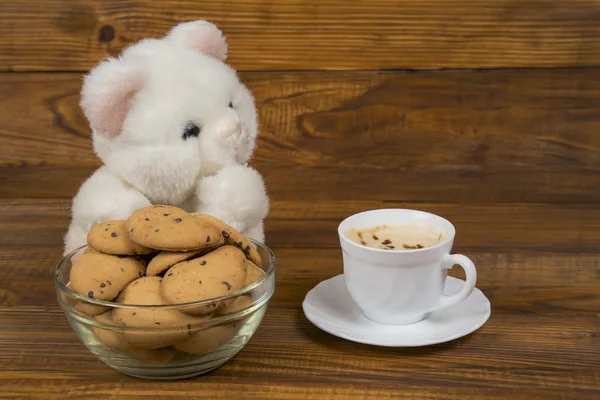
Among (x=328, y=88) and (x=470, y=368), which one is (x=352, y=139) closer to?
(x=328, y=88)

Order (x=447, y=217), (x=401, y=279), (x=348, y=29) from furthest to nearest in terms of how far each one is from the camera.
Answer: (x=348, y=29) < (x=447, y=217) < (x=401, y=279)

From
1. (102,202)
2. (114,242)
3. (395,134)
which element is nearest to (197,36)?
(102,202)

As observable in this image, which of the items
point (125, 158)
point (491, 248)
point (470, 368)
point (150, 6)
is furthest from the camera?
point (150, 6)

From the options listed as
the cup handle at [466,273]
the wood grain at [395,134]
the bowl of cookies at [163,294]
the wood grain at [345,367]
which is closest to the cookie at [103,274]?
the bowl of cookies at [163,294]

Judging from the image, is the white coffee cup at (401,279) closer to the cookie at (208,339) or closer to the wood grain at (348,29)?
the cookie at (208,339)

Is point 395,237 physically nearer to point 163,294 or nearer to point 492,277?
point 492,277

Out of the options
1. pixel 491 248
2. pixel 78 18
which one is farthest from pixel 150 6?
pixel 491 248

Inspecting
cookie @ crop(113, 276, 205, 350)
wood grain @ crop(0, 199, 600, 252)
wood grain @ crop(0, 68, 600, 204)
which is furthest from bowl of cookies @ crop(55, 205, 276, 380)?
wood grain @ crop(0, 68, 600, 204)
